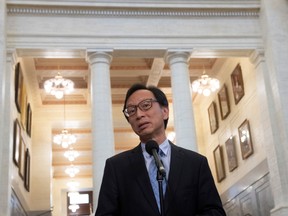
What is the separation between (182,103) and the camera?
37.6ft

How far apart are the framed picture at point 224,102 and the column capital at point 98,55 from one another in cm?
517

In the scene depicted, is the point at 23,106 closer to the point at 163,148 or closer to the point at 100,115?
the point at 100,115

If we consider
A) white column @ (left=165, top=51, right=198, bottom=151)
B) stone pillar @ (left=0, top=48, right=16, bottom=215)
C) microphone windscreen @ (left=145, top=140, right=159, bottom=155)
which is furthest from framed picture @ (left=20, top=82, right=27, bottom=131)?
microphone windscreen @ (left=145, top=140, right=159, bottom=155)

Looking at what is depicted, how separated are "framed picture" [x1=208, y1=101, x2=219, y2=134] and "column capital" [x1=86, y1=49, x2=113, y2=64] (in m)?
6.07

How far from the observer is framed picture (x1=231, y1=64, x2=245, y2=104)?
14.2 m

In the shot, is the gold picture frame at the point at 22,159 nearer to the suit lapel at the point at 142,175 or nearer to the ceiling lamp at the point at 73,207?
the suit lapel at the point at 142,175

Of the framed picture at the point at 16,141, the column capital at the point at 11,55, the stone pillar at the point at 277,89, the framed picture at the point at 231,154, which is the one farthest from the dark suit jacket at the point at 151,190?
the framed picture at the point at 231,154

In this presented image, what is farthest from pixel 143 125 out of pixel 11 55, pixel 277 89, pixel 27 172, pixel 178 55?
pixel 27 172

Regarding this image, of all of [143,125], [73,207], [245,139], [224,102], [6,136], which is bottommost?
[143,125]

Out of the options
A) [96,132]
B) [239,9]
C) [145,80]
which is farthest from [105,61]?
[145,80]

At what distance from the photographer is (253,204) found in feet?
43.8

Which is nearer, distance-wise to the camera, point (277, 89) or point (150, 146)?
point (150, 146)

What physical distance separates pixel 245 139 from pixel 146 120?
11.9 m

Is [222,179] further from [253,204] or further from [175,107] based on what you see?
[175,107]
